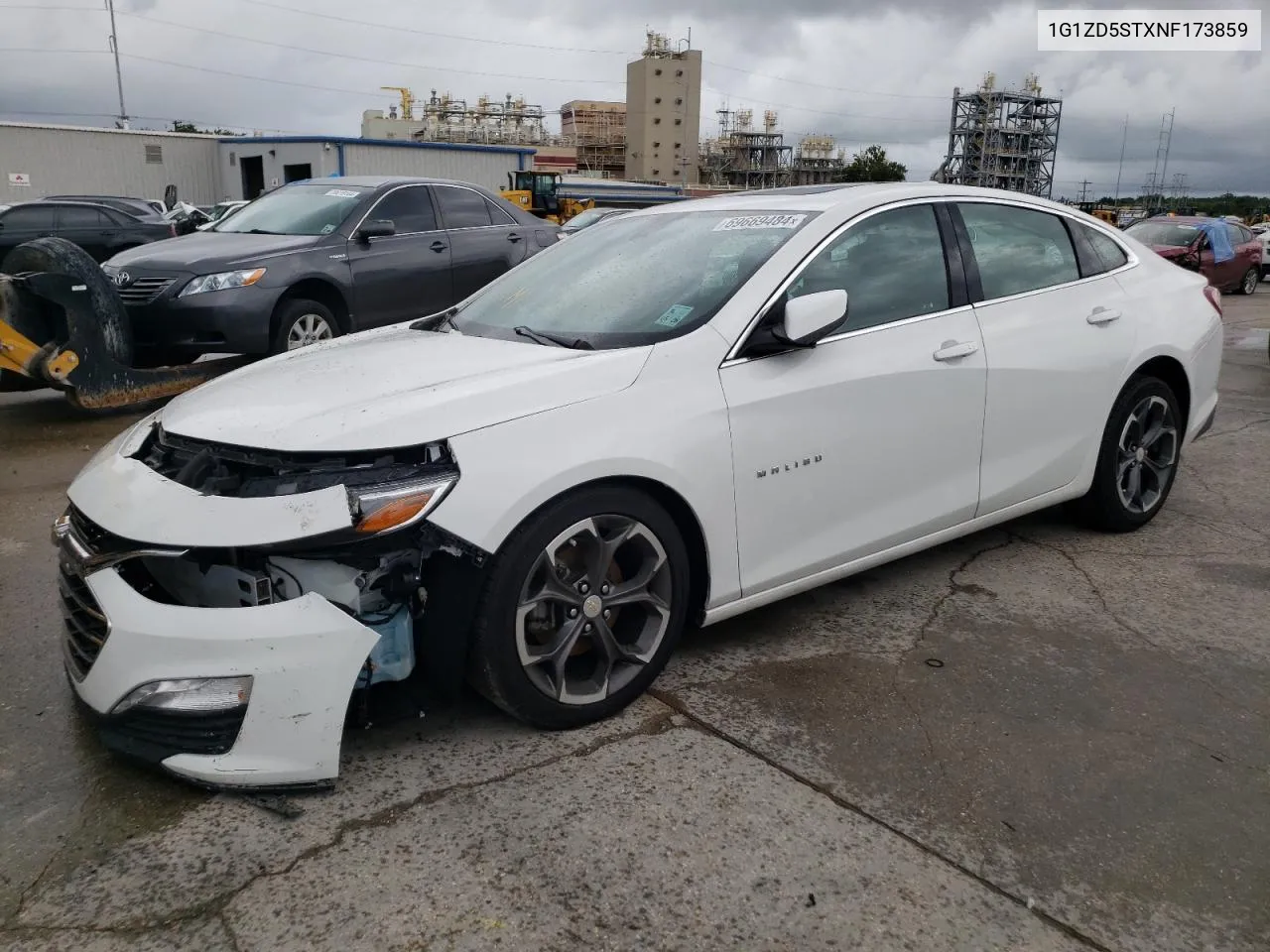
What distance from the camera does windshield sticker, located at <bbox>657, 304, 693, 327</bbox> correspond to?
3268mm

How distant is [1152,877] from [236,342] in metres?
6.49

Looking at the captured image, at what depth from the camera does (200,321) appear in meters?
7.05

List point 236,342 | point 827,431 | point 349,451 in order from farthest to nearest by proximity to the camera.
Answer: point 236,342
point 827,431
point 349,451

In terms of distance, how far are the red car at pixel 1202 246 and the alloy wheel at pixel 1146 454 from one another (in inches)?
552

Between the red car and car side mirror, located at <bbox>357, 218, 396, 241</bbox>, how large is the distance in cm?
1395

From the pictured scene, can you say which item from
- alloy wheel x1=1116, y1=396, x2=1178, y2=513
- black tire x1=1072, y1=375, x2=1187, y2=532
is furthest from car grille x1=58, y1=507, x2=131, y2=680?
alloy wheel x1=1116, y1=396, x2=1178, y2=513

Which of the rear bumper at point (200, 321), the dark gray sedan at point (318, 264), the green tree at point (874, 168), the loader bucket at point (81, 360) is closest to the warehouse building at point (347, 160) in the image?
the dark gray sedan at point (318, 264)

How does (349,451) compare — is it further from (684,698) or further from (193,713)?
(684,698)

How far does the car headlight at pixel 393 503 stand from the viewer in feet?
8.39

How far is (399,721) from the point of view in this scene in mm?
3080

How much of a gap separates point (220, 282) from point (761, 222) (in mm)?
4841

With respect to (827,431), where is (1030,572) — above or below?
below

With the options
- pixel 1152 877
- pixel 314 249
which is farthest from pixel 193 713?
pixel 314 249

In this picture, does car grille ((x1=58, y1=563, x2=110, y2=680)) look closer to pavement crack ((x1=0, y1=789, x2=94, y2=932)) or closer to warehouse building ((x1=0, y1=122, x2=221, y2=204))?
pavement crack ((x1=0, y1=789, x2=94, y2=932))
